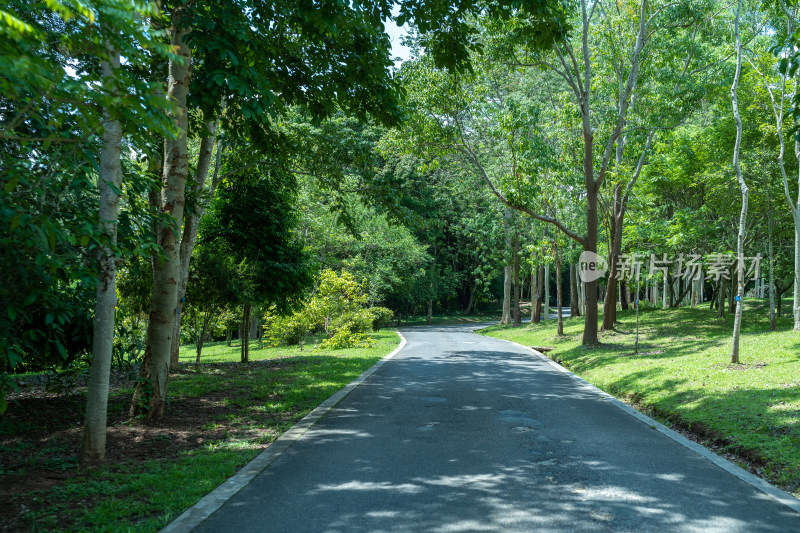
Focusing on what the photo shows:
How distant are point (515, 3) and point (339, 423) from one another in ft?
20.3

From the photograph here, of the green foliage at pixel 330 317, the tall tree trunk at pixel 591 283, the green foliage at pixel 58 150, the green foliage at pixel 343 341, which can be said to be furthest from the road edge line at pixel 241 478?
the green foliage at pixel 343 341

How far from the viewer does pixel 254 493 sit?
5.00 meters

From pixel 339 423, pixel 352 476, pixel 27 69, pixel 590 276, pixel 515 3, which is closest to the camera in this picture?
pixel 27 69

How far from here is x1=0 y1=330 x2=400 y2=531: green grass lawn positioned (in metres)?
4.39

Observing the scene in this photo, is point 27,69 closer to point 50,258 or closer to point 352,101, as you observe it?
point 50,258

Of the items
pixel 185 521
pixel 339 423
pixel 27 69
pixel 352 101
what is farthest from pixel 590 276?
pixel 27 69

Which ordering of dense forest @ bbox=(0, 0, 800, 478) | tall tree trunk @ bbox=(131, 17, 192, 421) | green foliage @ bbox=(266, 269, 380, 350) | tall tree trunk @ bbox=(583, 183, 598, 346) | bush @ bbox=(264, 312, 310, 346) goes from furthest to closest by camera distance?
green foliage @ bbox=(266, 269, 380, 350) < bush @ bbox=(264, 312, 310, 346) < tall tree trunk @ bbox=(583, 183, 598, 346) < tall tree trunk @ bbox=(131, 17, 192, 421) < dense forest @ bbox=(0, 0, 800, 478)

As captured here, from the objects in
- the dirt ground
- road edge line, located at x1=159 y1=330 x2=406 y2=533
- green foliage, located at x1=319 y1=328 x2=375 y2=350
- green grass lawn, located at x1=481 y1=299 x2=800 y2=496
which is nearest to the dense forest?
green foliage, located at x1=319 y1=328 x2=375 y2=350

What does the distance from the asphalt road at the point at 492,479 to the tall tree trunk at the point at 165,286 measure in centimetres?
225

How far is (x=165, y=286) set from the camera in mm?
7625

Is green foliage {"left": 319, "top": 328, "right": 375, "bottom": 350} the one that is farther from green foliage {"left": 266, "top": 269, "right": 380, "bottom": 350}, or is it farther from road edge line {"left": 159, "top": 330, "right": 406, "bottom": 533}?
road edge line {"left": 159, "top": 330, "right": 406, "bottom": 533}

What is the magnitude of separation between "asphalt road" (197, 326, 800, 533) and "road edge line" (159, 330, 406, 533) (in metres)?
0.09

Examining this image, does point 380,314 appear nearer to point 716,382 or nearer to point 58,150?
point 716,382

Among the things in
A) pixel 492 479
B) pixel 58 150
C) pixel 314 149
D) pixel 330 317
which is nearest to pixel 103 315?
pixel 58 150
